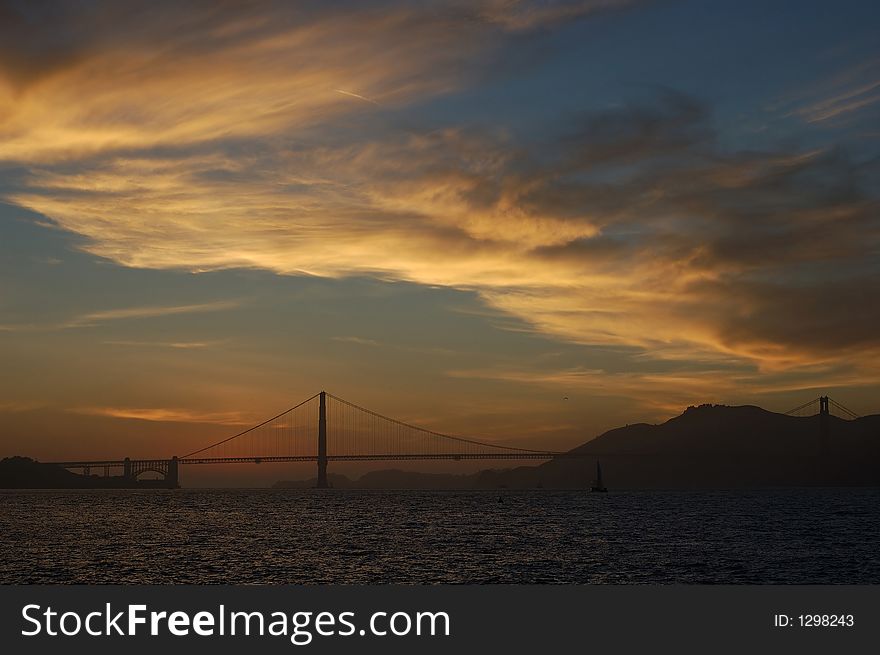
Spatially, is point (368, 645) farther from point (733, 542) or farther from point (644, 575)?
point (733, 542)

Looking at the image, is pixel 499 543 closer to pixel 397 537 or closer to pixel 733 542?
pixel 397 537

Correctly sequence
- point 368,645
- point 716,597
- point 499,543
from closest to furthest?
point 368,645
point 716,597
point 499,543

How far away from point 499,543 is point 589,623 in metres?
41.0

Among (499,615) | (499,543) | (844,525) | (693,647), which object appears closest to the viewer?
(693,647)

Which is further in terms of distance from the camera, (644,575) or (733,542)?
(733,542)

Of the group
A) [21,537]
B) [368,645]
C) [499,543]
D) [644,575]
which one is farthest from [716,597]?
[21,537]

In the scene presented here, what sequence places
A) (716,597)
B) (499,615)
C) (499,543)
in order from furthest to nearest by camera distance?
1. (499,543)
2. (499,615)
3. (716,597)

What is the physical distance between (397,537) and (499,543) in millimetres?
9422

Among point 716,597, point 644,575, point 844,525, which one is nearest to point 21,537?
point 644,575

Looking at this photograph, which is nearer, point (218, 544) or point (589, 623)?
point (589, 623)

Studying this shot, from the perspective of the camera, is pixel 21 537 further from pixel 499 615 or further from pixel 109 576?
pixel 499 615

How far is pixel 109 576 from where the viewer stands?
49188 mm

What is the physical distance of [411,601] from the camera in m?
25.5


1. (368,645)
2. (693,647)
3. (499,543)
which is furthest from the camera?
(499,543)
